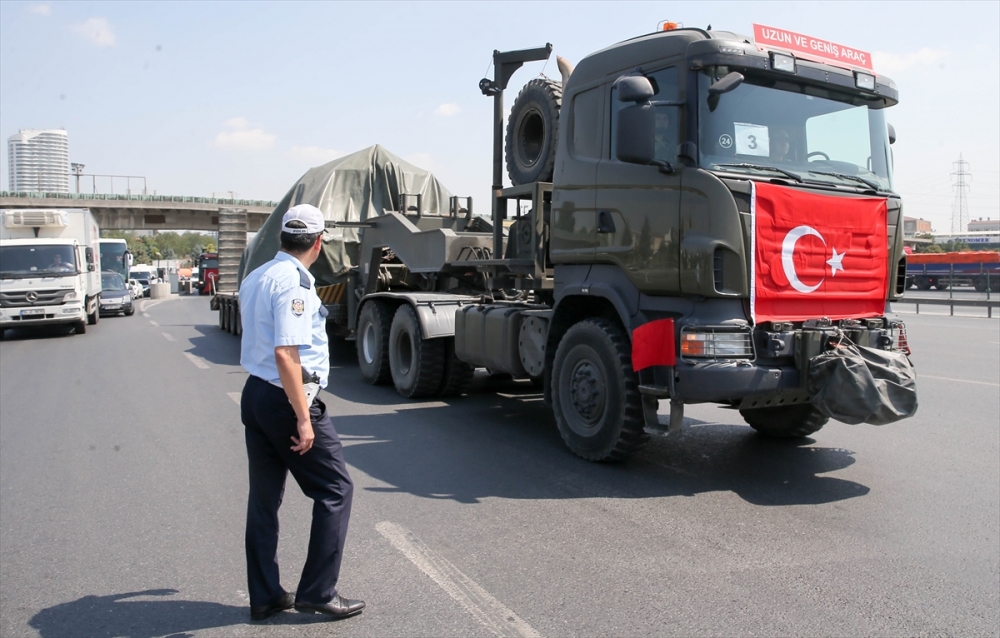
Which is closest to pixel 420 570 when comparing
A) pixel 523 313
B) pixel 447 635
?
pixel 447 635

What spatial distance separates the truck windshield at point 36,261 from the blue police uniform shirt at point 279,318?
18351 millimetres

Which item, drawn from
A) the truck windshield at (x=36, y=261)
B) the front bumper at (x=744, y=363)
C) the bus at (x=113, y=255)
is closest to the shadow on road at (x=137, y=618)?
the front bumper at (x=744, y=363)

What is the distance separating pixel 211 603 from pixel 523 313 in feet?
14.5

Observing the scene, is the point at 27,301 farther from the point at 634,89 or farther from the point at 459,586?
the point at 459,586

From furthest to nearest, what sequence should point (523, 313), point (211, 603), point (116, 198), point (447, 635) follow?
point (116, 198)
point (523, 313)
point (211, 603)
point (447, 635)

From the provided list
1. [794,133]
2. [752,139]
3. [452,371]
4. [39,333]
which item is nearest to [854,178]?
[794,133]

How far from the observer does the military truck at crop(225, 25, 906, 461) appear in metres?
5.64

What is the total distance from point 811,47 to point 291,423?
488cm

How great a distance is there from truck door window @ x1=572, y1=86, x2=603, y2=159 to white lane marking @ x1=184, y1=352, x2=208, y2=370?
8588 mm

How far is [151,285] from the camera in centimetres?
5166

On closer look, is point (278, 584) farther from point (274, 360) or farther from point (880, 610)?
point (880, 610)

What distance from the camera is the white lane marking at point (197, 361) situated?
44.4 ft

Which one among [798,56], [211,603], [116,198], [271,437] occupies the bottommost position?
[211,603]

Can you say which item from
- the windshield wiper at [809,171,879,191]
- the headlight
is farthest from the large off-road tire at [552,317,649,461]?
the windshield wiper at [809,171,879,191]
